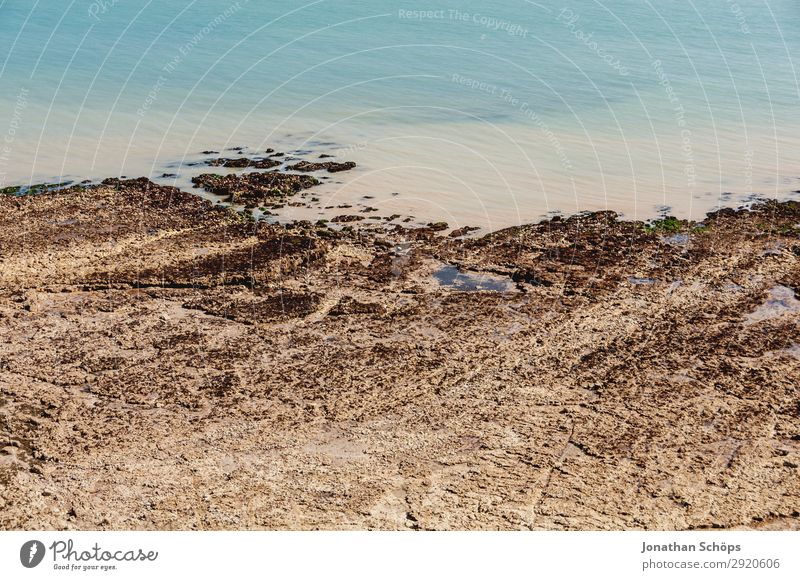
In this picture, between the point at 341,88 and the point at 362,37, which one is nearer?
the point at 341,88

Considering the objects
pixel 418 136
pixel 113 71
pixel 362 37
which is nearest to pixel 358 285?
pixel 418 136

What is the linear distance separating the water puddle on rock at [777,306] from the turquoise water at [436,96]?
6.56m

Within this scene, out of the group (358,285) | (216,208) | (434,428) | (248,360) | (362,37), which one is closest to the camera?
(434,428)

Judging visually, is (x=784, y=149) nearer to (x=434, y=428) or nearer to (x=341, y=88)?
(x=341, y=88)

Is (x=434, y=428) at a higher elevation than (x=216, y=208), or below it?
below

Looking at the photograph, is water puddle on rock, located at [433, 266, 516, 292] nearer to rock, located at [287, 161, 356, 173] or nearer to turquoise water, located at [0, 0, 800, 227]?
turquoise water, located at [0, 0, 800, 227]

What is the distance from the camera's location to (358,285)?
2239 cm

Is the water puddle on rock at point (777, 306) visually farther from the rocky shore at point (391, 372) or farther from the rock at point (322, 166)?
the rock at point (322, 166)

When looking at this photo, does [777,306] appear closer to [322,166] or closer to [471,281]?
[471,281]

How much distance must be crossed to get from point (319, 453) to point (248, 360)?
387 centimetres

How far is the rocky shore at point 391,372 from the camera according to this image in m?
14.3

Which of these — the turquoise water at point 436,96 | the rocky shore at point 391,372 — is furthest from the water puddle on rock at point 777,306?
the turquoise water at point 436,96

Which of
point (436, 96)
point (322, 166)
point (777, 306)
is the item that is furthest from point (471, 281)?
point (436, 96)

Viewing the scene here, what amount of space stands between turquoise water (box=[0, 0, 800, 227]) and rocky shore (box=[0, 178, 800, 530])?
4.97m
